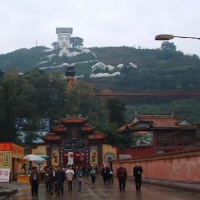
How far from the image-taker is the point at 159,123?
66750mm

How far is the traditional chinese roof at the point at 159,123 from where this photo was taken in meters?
65.8

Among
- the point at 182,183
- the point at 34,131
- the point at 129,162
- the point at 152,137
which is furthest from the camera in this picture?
the point at 34,131

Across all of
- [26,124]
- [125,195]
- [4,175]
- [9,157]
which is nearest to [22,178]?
[9,157]

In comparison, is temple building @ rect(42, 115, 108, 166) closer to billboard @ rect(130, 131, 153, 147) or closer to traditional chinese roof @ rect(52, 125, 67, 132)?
traditional chinese roof @ rect(52, 125, 67, 132)

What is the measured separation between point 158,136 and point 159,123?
6.53 feet

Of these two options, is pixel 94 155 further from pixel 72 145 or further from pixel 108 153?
pixel 72 145

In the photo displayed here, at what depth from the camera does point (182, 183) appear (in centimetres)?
2638

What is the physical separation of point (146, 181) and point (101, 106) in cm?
7937

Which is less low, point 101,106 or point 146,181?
point 101,106

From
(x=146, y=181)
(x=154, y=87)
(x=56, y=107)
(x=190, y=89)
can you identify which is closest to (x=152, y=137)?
(x=146, y=181)

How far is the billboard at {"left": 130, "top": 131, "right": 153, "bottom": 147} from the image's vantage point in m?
65.4

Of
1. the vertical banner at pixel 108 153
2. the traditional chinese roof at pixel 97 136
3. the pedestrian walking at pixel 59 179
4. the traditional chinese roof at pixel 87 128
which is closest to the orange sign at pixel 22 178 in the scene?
the pedestrian walking at pixel 59 179

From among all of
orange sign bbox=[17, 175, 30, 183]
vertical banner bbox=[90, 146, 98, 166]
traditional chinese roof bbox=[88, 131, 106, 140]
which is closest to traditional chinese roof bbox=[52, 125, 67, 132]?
traditional chinese roof bbox=[88, 131, 106, 140]

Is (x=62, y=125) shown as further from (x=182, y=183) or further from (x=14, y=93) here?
(x=182, y=183)
